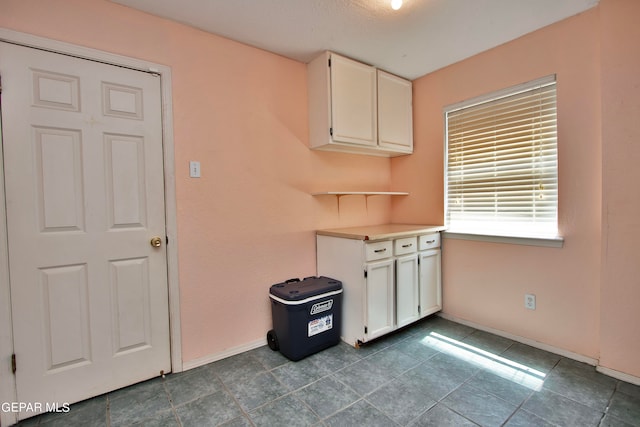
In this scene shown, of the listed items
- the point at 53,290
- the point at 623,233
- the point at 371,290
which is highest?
the point at 623,233

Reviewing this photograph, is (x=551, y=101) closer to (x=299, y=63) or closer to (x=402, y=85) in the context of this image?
(x=402, y=85)

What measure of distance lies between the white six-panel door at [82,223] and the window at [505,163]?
254 cm

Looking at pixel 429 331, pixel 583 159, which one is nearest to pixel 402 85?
pixel 583 159

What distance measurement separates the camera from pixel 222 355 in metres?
2.23

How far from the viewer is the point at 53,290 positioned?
1.68 metres

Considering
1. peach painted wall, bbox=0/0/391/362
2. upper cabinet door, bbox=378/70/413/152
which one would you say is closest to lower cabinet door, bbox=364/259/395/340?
peach painted wall, bbox=0/0/391/362

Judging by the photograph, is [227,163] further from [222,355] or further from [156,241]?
[222,355]

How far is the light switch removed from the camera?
209cm

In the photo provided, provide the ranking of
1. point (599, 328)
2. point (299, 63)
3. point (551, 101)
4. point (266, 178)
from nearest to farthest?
point (599, 328) < point (551, 101) < point (266, 178) < point (299, 63)

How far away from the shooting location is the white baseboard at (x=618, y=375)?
6.00 feet

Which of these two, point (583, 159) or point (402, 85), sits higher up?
point (402, 85)

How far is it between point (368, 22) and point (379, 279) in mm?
1896

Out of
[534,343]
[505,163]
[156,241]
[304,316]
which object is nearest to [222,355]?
[304,316]

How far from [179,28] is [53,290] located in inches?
72.1
